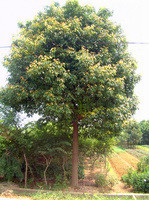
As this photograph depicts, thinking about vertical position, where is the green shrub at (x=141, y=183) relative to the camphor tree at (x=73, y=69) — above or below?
below

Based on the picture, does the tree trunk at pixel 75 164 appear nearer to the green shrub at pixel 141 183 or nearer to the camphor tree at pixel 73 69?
the camphor tree at pixel 73 69

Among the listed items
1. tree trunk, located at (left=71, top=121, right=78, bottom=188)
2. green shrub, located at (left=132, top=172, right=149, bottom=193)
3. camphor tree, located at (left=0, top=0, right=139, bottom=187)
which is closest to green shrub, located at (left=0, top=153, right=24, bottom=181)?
camphor tree, located at (left=0, top=0, right=139, bottom=187)

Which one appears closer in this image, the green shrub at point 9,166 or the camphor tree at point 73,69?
the camphor tree at point 73,69

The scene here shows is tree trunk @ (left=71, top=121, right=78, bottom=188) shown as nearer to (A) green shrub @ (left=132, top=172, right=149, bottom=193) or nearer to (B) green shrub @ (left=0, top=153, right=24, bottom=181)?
(B) green shrub @ (left=0, top=153, right=24, bottom=181)

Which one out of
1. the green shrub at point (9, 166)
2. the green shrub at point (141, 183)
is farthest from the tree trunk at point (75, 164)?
the green shrub at point (141, 183)

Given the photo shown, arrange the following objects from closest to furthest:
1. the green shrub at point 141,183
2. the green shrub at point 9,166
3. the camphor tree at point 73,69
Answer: the camphor tree at point 73,69
the green shrub at point 9,166
the green shrub at point 141,183

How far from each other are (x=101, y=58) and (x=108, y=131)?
307 centimetres

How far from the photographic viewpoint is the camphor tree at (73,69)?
598 centimetres

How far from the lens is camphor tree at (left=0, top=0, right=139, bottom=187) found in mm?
5977

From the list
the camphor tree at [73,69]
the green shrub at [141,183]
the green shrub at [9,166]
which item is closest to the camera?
the camphor tree at [73,69]

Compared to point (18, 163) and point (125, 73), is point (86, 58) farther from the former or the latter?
point (18, 163)

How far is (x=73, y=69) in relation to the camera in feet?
22.1

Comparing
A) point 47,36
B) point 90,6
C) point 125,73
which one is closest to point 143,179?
point 125,73

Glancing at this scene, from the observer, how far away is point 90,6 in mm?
7824
